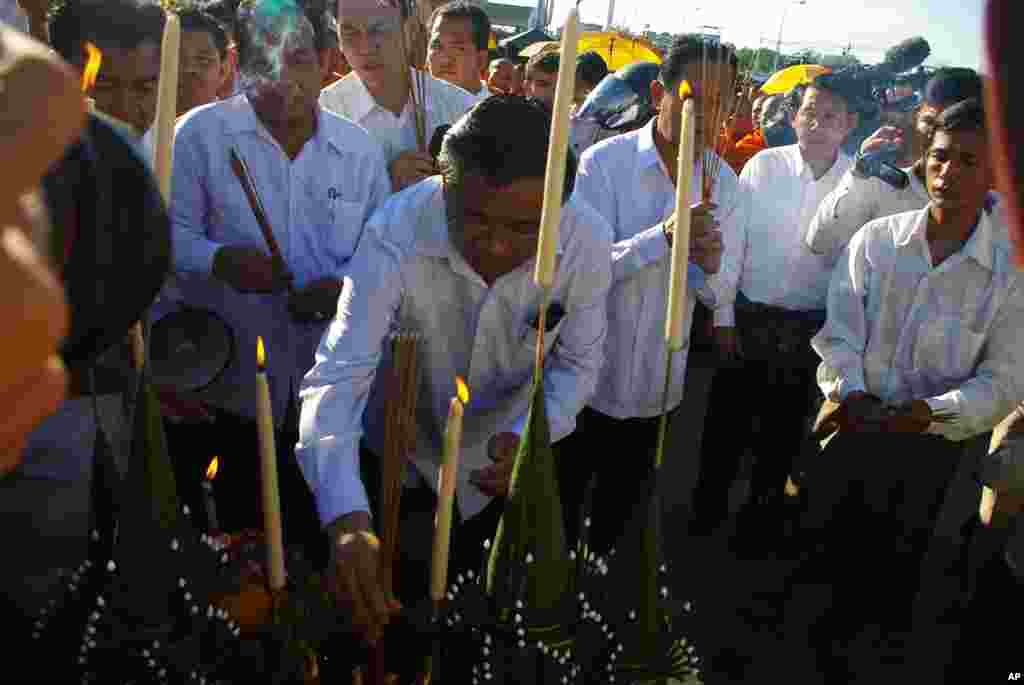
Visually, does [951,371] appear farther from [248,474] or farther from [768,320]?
[248,474]

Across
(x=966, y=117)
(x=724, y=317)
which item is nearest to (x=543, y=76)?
(x=724, y=317)

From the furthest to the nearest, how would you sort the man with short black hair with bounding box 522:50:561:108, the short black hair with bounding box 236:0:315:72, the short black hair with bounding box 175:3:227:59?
the man with short black hair with bounding box 522:50:561:108, the short black hair with bounding box 175:3:227:59, the short black hair with bounding box 236:0:315:72

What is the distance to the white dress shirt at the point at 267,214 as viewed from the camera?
2.36 m

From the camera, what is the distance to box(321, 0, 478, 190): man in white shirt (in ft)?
9.59

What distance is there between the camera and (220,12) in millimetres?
3420

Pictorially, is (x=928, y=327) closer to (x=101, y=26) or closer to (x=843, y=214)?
(x=843, y=214)

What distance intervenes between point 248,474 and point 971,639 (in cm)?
213

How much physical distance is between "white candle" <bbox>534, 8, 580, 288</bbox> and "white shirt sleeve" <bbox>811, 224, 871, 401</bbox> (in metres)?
1.85

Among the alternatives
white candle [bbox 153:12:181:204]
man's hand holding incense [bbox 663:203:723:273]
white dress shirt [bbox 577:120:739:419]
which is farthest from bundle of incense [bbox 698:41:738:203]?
white candle [bbox 153:12:181:204]

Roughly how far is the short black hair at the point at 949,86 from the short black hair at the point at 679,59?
1.01m

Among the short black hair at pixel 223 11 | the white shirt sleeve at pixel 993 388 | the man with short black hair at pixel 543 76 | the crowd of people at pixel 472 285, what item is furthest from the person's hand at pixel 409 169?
the man with short black hair at pixel 543 76

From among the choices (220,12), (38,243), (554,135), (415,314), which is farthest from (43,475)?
(38,243)

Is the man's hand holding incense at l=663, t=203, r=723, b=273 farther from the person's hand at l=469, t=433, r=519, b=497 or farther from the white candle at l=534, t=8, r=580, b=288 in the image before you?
the white candle at l=534, t=8, r=580, b=288

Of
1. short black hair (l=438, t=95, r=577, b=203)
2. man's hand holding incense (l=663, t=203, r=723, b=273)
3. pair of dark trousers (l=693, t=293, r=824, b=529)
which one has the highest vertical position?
short black hair (l=438, t=95, r=577, b=203)
